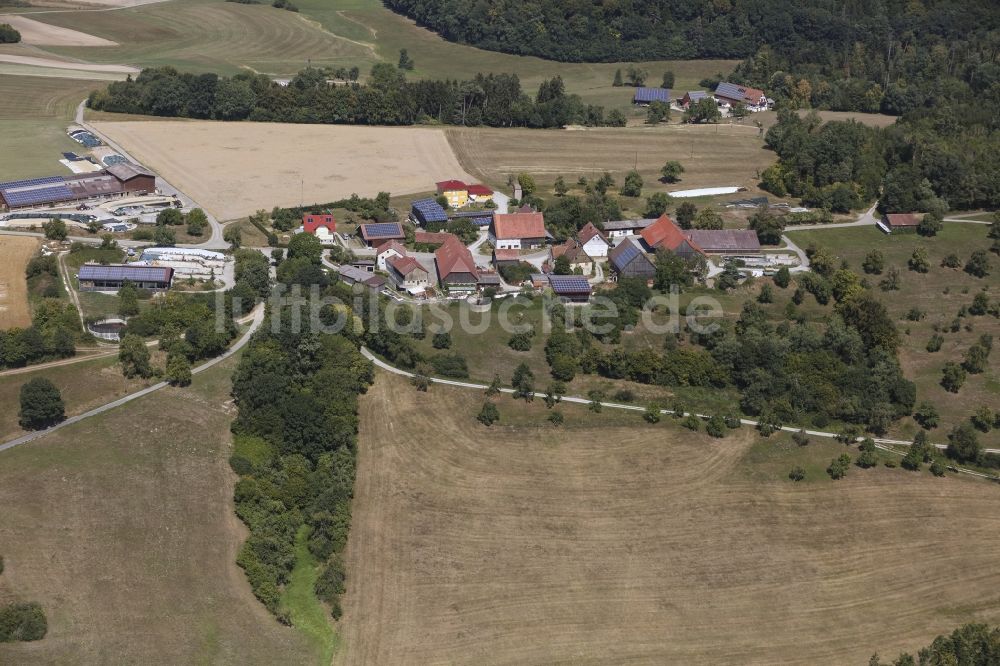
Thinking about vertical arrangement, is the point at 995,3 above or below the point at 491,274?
above

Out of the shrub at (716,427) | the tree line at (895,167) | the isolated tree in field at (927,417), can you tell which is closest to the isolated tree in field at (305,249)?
the shrub at (716,427)

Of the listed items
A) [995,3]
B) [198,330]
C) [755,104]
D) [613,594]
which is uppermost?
[995,3]

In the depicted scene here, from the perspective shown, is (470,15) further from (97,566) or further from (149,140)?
(97,566)

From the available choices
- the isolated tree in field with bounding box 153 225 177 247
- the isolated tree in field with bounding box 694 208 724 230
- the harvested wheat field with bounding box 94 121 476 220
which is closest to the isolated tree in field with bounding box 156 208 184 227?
the isolated tree in field with bounding box 153 225 177 247

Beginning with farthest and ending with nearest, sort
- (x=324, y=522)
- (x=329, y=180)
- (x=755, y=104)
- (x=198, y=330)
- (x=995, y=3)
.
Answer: (x=995, y=3) < (x=755, y=104) < (x=329, y=180) < (x=198, y=330) < (x=324, y=522)

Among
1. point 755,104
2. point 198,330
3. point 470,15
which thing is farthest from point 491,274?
point 470,15

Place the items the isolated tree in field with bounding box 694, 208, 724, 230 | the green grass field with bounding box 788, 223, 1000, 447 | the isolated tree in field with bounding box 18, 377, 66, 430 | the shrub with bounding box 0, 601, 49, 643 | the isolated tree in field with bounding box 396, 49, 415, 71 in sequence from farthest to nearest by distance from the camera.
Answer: the isolated tree in field with bounding box 396, 49, 415, 71 < the isolated tree in field with bounding box 694, 208, 724, 230 < the green grass field with bounding box 788, 223, 1000, 447 < the isolated tree in field with bounding box 18, 377, 66, 430 < the shrub with bounding box 0, 601, 49, 643

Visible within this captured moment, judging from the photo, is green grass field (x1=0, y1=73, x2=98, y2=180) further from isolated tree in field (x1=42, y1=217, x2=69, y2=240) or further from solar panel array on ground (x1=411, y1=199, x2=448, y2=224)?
solar panel array on ground (x1=411, y1=199, x2=448, y2=224)
